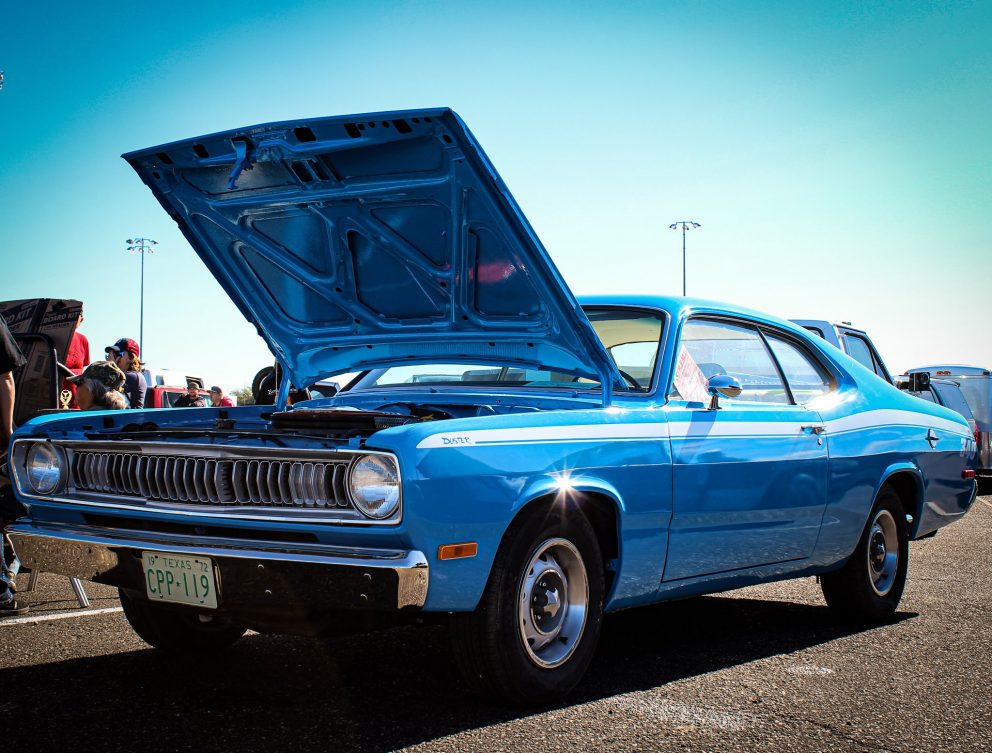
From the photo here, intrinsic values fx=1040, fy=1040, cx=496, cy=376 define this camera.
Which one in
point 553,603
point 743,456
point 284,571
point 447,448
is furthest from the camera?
point 743,456

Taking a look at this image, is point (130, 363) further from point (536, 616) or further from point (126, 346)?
point (536, 616)

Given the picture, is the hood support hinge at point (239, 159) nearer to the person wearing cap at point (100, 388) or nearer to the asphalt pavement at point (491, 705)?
the asphalt pavement at point (491, 705)

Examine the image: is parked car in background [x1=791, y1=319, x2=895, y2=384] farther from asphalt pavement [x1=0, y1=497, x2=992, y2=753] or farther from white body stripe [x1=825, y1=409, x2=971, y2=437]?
asphalt pavement [x1=0, y1=497, x2=992, y2=753]

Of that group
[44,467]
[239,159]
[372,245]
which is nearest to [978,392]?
[372,245]

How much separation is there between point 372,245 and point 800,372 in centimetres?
237

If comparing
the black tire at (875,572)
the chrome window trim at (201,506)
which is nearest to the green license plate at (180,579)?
the chrome window trim at (201,506)

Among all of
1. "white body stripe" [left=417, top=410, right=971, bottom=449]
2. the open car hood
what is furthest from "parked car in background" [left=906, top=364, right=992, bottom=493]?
the open car hood

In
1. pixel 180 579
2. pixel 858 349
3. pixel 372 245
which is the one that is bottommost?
pixel 180 579

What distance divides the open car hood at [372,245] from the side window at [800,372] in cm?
142

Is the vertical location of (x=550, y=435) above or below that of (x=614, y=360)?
below

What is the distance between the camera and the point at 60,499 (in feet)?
12.8

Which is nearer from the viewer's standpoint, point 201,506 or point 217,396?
point 201,506

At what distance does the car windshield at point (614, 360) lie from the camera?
463cm

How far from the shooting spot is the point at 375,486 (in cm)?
324
